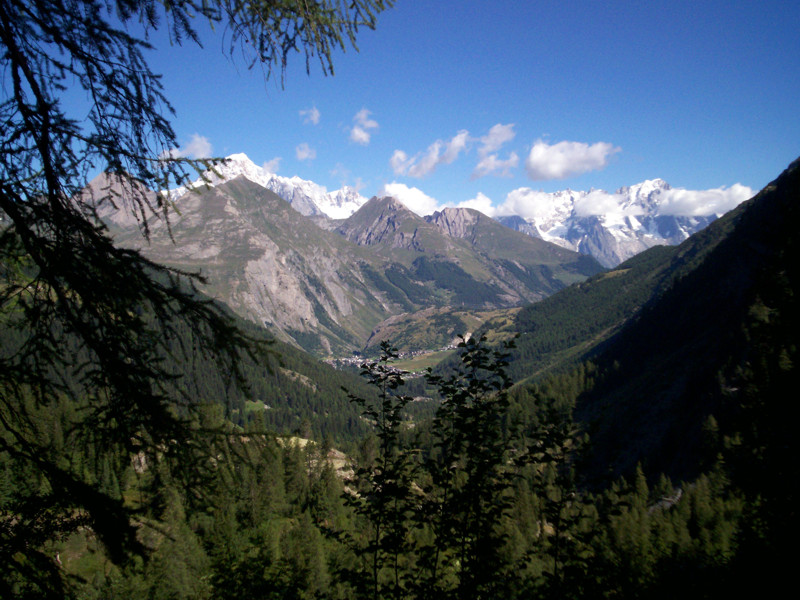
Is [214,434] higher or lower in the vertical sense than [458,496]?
higher

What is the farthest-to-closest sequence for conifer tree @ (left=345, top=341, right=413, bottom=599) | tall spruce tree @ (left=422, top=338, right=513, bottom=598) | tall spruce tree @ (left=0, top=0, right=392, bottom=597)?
conifer tree @ (left=345, top=341, right=413, bottom=599), tall spruce tree @ (left=422, top=338, right=513, bottom=598), tall spruce tree @ (left=0, top=0, right=392, bottom=597)

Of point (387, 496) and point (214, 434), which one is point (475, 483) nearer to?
point (387, 496)

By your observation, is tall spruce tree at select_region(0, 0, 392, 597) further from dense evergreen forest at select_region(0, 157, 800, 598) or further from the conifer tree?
the conifer tree

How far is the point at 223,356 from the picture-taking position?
16.8 feet

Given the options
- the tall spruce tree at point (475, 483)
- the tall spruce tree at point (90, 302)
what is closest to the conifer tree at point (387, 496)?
the tall spruce tree at point (475, 483)

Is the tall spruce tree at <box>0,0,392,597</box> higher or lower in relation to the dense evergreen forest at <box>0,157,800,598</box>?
higher

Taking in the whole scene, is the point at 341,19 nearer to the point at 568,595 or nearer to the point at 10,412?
the point at 10,412

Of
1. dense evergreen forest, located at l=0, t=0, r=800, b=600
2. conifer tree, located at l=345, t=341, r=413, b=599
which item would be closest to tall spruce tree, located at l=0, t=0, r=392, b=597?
dense evergreen forest, located at l=0, t=0, r=800, b=600

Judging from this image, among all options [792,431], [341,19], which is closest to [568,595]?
[792,431]

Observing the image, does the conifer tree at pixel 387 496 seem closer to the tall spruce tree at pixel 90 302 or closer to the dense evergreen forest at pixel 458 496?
the dense evergreen forest at pixel 458 496

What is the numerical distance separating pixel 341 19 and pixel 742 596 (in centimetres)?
1311

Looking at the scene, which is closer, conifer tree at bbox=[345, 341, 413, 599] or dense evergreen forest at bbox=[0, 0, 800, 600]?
dense evergreen forest at bbox=[0, 0, 800, 600]

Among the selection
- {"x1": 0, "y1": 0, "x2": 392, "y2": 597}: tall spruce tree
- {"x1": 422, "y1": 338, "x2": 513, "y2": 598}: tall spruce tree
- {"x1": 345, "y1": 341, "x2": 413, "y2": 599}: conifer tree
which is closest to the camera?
{"x1": 0, "y1": 0, "x2": 392, "y2": 597}: tall spruce tree

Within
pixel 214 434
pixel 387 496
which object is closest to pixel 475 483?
pixel 387 496
